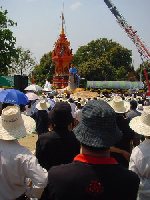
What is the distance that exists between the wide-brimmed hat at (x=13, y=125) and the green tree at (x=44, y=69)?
288 feet

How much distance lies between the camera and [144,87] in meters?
72.9

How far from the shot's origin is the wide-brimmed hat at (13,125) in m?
3.84

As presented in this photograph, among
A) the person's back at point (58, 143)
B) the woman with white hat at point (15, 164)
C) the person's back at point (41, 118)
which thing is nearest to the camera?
the woman with white hat at point (15, 164)

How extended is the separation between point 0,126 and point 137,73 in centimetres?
9726

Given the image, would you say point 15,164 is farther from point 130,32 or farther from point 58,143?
point 130,32

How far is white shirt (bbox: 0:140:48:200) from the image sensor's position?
3.61 m

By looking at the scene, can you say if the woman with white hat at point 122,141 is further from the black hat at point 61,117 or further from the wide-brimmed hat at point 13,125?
the wide-brimmed hat at point 13,125

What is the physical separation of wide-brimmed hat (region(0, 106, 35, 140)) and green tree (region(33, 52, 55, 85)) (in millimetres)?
87806

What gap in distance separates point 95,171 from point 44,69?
91.9 metres

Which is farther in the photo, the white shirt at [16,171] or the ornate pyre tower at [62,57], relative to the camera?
the ornate pyre tower at [62,57]

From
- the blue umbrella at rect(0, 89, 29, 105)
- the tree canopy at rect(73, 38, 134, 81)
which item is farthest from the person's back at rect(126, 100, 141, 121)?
the tree canopy at rect(73, 38, 134, 81)

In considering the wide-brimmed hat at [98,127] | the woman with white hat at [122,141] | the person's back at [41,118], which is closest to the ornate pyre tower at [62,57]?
the person's back at [41,118]

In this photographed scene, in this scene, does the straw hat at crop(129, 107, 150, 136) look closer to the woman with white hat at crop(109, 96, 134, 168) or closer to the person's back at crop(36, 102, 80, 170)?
the woman with white hat at crop(109, 96, 134, 168)

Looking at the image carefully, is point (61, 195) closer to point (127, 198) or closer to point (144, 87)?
point (127, 198)
